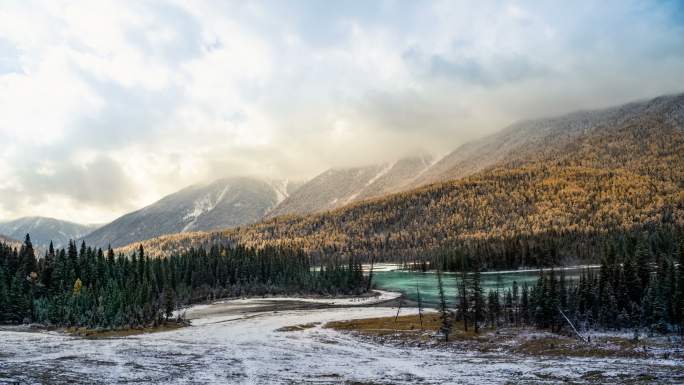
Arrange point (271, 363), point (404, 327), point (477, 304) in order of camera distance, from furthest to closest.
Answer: point (404, 327) < point (477, 304) < point (271, 363)

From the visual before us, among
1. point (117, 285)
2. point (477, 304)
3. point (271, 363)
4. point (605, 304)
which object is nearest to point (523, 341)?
point (477, 304)

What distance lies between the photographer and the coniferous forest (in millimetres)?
110125

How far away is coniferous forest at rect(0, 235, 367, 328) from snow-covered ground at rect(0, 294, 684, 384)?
16.9 metres

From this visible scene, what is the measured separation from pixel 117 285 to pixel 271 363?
7939cm

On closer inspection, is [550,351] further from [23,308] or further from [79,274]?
[79,274]

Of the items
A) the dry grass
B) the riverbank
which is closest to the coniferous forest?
the dry grass

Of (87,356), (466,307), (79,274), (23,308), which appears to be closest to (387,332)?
(466,307)

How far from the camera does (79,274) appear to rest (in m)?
147

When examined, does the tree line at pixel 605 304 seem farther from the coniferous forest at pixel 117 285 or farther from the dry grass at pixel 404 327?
the coniferous forest at pixel 117 285

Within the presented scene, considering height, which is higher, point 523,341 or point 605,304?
point 605,304

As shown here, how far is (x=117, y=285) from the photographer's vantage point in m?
129

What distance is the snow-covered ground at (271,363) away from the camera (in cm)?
5034

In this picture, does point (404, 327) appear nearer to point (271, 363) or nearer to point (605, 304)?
point (605, 304)

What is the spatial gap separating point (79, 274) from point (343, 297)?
77526mm
